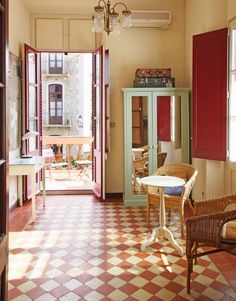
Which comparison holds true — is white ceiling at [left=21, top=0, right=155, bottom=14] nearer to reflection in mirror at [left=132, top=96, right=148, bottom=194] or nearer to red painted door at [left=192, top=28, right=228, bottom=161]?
red painted door at [left=192, top=28, right=228, bottom=161]

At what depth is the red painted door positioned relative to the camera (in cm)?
460

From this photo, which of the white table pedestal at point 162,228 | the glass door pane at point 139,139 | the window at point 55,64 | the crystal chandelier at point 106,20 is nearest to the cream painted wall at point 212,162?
the glass door pane at point 139,139

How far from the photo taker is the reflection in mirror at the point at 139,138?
222 inches

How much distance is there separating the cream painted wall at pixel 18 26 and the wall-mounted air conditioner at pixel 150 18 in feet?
6.24

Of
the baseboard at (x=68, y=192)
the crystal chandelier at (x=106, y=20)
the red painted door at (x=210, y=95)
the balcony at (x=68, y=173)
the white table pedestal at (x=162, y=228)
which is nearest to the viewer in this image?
the white table pedestal at (x=162, y=228)

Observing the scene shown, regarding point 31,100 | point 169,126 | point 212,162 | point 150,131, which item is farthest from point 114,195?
point 31,100

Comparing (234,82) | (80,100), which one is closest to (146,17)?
(234,82)

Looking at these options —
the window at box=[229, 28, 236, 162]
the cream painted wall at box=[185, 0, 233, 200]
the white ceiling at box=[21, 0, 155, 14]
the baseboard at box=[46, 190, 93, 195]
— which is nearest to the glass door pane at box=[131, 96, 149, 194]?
the cream painted wall at box=[185, 0, 233, 200]

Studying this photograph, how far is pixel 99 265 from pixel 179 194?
1.50 meters

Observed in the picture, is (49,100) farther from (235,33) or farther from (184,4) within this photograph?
(235,33)

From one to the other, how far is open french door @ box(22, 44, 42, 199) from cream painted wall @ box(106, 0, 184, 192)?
A: 1386 millimetres

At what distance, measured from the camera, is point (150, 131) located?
18.5 feet

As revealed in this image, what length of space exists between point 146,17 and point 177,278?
445 centimetres

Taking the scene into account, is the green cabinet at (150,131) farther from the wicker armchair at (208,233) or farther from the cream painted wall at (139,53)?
the wicker armchair at (208,233)
